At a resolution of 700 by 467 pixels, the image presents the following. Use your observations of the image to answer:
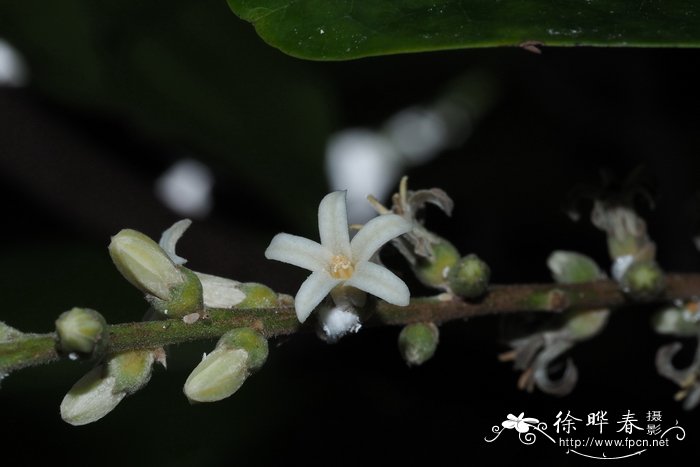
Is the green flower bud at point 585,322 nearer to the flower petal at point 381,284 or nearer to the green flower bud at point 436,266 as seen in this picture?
the green flower bud at point 436,266

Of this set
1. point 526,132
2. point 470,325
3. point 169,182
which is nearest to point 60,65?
point 169,182

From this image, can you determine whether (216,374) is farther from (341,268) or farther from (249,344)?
(341,268)

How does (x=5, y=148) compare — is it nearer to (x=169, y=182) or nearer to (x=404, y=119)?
(x=169, y=182)

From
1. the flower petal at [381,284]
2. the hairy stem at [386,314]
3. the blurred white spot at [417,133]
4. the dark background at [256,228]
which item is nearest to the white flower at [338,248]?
the flower petal at [381,284]

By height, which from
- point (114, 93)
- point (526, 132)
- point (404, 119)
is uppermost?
point (404, 119)

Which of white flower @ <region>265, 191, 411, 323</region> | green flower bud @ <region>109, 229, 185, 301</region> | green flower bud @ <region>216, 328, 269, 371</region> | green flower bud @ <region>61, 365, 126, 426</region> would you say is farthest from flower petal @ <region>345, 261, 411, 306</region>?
green flower bud @ <region>61, 365, 126, 426</region>

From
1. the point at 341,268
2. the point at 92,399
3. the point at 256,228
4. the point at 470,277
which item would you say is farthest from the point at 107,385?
the point at 256,228
